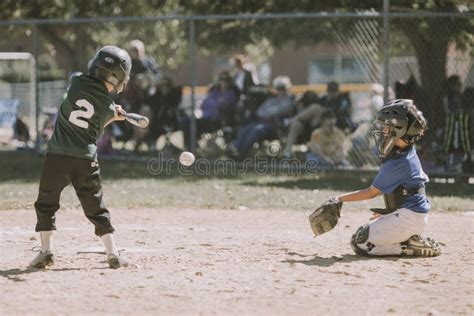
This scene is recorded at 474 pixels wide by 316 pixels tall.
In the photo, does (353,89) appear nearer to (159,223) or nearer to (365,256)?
(159,223)

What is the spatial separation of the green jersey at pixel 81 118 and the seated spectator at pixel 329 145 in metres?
7.49

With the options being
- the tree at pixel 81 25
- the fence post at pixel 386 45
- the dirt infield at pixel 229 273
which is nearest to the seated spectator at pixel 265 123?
the fence post at pixel 386 45

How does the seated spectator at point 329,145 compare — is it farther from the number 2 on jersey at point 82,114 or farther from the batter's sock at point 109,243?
the number 2 on jersey at point 82,114

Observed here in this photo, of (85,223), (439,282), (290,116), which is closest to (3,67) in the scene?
(290,116)

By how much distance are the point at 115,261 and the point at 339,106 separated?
8.41 m

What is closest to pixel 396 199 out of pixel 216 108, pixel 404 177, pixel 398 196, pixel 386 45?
pixel 398 196

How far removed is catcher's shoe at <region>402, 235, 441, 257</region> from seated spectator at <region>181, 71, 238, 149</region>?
26.6ft

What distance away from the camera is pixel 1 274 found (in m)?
6.64

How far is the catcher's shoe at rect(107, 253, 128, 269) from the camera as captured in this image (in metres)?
6.83

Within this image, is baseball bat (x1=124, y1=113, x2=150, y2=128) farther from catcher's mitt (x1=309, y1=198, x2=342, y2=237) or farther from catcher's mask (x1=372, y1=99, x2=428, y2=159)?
catcher's mask (x1=372, y1=99, x2=428, y2=159)

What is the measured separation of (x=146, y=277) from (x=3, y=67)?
16020 millimetres

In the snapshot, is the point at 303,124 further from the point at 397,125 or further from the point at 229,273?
the point at 229,273

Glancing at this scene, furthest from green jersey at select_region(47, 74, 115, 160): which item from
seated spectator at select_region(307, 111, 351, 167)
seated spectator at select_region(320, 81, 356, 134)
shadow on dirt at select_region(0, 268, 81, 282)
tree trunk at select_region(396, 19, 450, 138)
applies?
seated spectator at select_region(320, 81, 356, 134)

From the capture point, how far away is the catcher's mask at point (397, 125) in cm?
746
